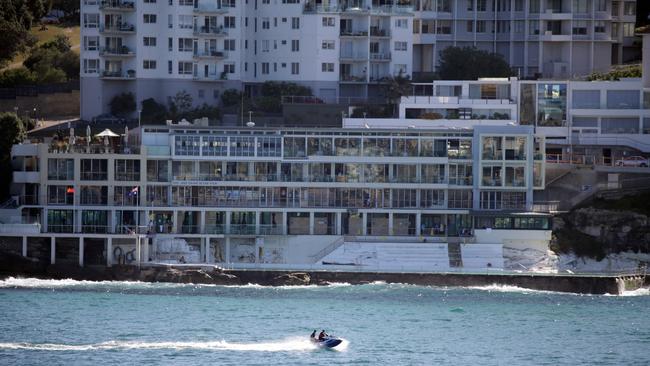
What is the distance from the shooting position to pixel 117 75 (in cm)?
14700

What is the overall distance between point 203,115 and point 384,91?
12.9 metres

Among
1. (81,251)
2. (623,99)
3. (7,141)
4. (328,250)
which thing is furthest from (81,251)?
(623,99)

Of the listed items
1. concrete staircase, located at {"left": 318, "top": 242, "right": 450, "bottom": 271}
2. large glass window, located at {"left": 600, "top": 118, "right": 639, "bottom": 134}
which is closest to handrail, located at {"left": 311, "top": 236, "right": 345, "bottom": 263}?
concrete staircase, located at {"left": 318, "top": 242, "right": 450, "bottom": 271}

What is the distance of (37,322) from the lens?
340ft

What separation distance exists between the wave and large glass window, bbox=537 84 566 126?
44534mm

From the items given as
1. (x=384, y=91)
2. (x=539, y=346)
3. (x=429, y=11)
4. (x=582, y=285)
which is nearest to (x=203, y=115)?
(x=384, y=91)

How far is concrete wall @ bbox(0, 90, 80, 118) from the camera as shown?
489ft

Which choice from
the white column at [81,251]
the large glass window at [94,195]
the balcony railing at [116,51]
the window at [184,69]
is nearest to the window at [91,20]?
the balcony railing at [116,51]

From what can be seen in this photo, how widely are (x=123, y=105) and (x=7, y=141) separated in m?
15.8

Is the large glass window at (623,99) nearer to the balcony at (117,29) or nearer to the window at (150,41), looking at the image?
the window at (150,41)

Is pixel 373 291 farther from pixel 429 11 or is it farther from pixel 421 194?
pixel 429 11

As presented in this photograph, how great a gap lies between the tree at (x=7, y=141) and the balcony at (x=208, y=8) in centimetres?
1779

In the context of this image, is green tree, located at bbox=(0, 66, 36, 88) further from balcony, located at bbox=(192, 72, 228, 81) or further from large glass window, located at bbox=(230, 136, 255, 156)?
large glass window, located at bbox=(230, 136, 255, 156)

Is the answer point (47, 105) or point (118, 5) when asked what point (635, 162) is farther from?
point (47, 105)
